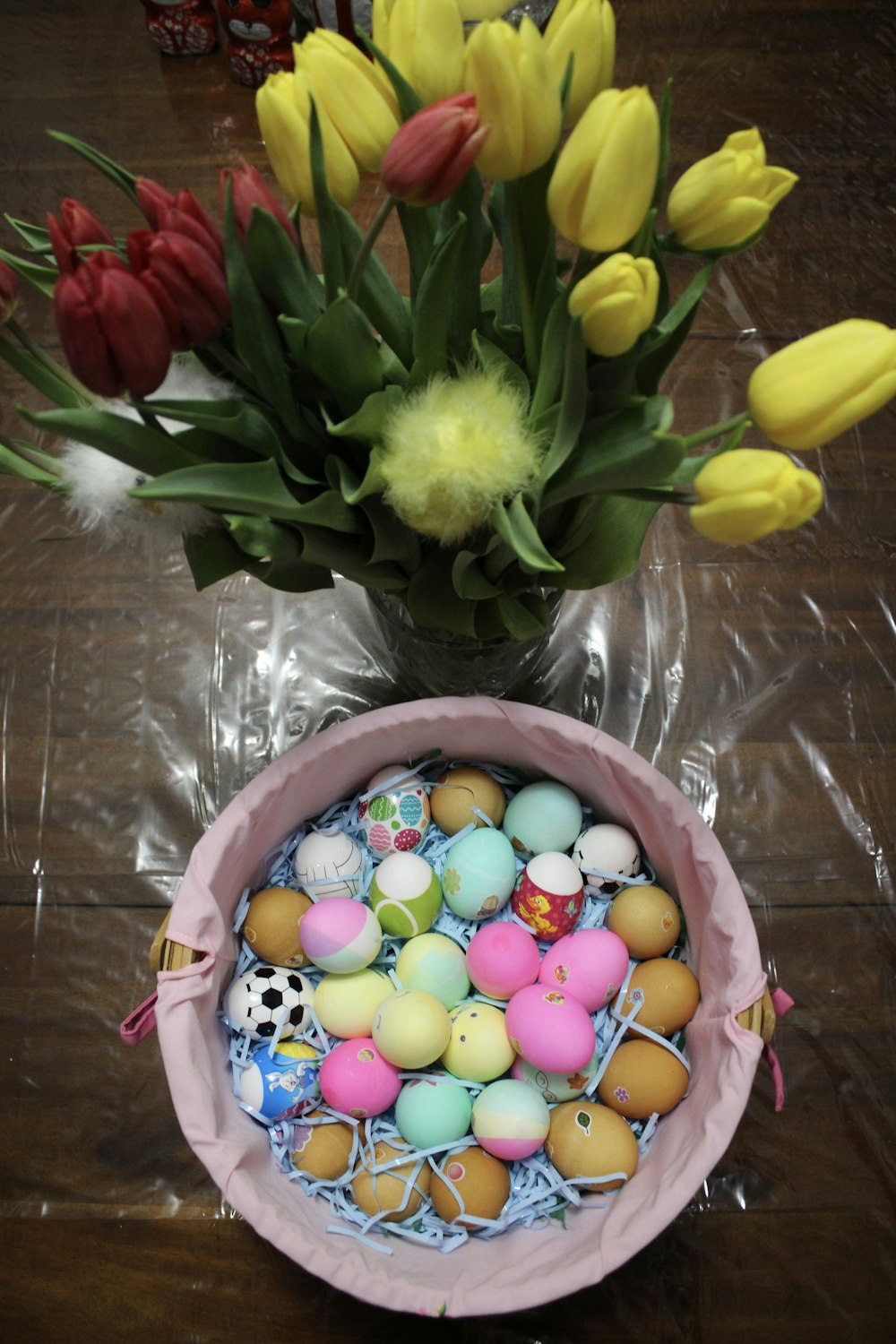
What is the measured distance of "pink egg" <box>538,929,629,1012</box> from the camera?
2.00 ft

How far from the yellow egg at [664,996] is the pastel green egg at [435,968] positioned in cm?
10

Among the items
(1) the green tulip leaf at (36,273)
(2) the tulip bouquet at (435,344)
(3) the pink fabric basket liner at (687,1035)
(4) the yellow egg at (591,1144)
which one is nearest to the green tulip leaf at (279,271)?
(2) the tulip bouquet at (435,344)

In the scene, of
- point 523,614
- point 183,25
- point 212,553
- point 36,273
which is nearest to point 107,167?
point 36,273

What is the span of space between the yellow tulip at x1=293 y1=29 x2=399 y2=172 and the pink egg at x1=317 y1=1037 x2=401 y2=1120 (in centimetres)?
48

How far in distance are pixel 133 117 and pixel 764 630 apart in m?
0.73

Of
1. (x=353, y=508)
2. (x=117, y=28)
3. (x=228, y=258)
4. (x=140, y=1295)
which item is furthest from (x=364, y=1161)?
(x=117, y=28)

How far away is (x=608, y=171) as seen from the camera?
0.32m

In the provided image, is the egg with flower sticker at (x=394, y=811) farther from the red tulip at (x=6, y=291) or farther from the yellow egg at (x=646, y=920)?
the red tulip at (x=6, y=291)

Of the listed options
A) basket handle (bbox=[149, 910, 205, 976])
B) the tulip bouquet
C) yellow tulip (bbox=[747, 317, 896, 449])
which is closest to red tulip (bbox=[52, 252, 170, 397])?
the tulip bouquet

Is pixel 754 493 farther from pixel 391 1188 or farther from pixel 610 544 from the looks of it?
pixel 391 1188

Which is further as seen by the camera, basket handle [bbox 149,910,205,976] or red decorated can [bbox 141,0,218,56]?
red decorated can [bbox 141,0,218,56]

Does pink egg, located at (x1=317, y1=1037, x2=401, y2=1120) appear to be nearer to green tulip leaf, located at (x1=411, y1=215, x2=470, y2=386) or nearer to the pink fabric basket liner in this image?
the pink fabric basket liner

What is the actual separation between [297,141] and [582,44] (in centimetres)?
11

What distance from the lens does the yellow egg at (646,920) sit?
24.5 inches
